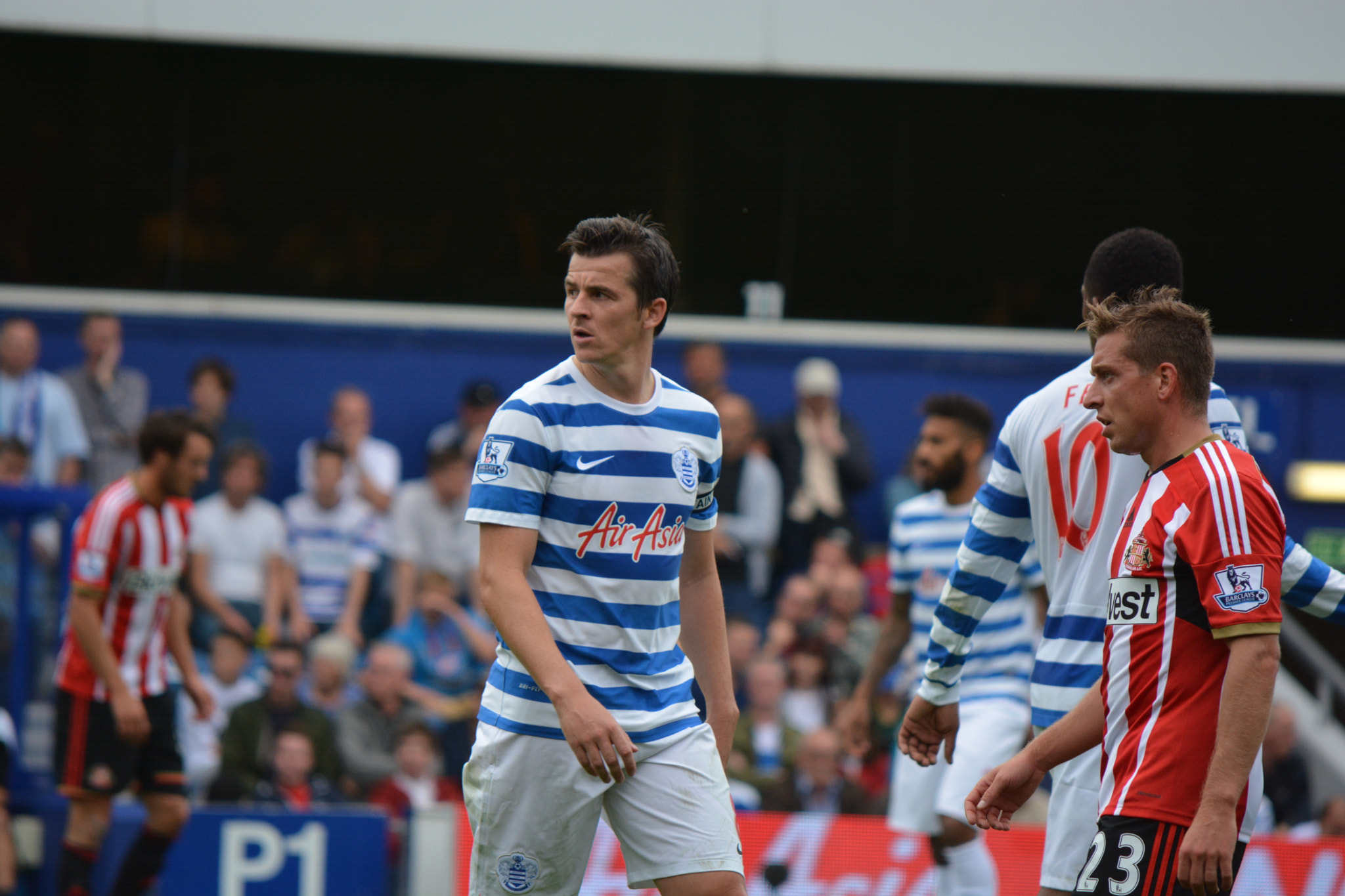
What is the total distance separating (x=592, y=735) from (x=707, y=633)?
2.76 feet

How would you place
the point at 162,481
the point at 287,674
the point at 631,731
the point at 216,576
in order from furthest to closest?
the point at 216,576 → the point at 287,674 → the point at 162,481 → the point at 631,731

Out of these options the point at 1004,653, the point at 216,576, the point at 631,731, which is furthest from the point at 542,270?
the point at 631,731

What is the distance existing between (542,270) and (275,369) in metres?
2.32

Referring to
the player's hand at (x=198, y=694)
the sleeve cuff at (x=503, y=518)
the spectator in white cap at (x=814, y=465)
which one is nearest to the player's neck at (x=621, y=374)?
the sleeve cuff at (x=503, y=518)

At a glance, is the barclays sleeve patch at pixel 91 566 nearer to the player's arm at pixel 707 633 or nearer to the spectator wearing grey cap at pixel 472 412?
the spectator wearing grey cap at pixel 472 412

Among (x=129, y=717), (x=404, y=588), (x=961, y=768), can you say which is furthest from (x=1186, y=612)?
(x=404, y=588)

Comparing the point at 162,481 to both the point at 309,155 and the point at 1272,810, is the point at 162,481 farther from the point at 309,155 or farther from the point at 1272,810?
the point at 1272,810

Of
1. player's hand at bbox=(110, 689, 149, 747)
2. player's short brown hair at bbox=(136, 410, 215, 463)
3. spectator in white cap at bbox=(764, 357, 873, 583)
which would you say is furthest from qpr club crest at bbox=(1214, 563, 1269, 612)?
spectator in white cap at bbox=(764, 357, 873, 583)

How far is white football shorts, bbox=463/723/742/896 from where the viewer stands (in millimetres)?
3730

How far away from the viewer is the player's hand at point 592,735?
135 inches

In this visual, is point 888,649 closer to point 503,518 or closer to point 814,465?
point 503,518

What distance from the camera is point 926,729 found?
4.40m

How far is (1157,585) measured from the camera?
323 centimetres

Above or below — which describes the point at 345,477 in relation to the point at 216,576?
above
